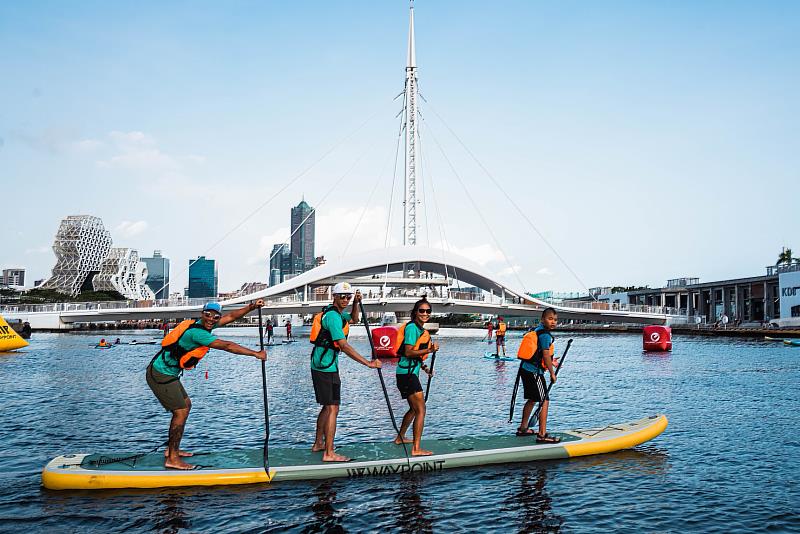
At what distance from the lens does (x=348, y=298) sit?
34.3 feet

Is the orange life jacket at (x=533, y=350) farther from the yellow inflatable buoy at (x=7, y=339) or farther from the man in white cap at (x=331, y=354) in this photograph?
the yellow inflatable buoy at (x=7, y=339)

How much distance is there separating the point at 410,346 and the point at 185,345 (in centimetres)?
358

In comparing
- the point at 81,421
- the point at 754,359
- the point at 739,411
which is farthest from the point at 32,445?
the point at 754,359

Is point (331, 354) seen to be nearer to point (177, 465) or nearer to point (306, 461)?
point (306, 461)

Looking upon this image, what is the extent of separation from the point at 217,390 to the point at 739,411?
17.7 meters

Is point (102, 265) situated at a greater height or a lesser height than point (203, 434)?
A: greater

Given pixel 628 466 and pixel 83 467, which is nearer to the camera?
pixel 83 467

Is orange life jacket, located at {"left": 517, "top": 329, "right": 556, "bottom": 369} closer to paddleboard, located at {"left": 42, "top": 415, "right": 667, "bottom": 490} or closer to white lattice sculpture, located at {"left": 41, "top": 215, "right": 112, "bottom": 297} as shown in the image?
paddleboard, located at {"left": 42, "top": 415, "right": 667, "bottom": 490}

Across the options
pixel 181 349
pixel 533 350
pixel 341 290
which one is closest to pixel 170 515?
pixel 181 349

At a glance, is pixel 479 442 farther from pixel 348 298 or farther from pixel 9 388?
pixel 9 388

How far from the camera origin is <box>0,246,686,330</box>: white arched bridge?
292 feet

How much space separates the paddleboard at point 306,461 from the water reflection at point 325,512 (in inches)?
11.9

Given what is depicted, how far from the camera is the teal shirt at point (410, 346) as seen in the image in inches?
417

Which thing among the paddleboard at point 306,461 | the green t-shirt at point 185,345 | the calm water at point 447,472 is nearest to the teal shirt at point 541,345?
the paddleboard at point 306,461
